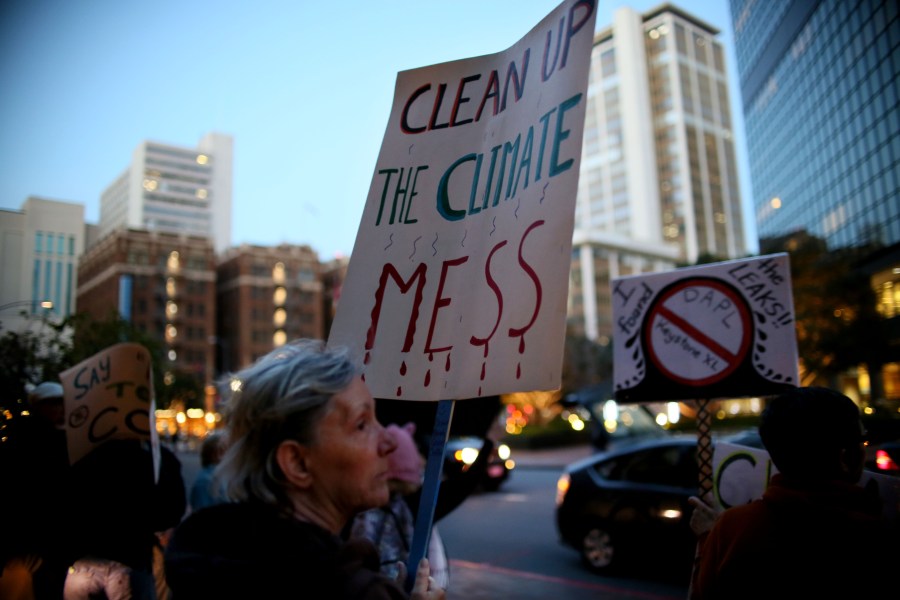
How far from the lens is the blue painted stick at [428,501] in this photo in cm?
167

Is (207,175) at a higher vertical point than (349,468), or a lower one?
higher

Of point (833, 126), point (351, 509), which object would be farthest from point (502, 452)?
point (833, 126)

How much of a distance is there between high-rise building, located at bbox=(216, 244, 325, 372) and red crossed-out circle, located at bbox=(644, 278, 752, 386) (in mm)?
76224

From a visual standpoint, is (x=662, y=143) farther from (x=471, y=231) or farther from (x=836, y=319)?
(x=471, y=231)

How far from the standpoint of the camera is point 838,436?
171 centimetres

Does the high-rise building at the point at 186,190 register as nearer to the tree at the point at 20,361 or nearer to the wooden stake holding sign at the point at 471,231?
the tree at the point at 20,361

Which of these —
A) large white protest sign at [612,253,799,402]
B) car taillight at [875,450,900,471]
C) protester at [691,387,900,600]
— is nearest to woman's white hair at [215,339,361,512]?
protester at [691,387,900,600]

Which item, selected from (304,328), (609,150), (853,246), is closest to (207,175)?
(304,328)

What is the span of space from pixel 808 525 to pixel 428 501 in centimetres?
93

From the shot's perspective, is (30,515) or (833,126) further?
(833,126)

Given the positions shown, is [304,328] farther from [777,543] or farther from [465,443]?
[777,543]

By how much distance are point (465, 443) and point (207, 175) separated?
137 metres

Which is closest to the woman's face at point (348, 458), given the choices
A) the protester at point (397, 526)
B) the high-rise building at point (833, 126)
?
the protester at point (397, 526)

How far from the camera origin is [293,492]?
56.7 inches
